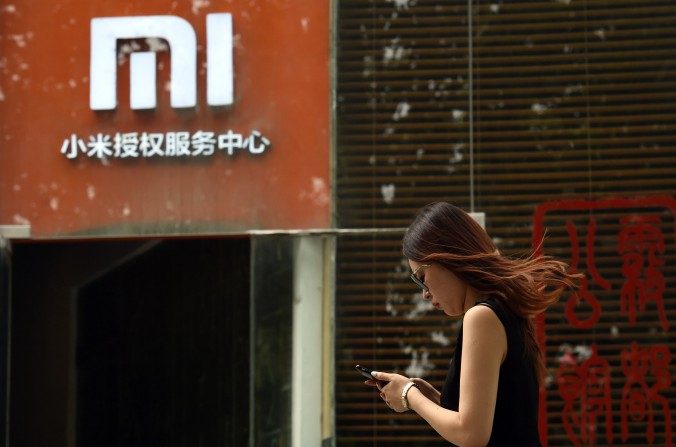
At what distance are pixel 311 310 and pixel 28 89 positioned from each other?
238cm

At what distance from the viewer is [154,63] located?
7.45m

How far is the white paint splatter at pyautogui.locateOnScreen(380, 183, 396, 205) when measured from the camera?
7.29 metres

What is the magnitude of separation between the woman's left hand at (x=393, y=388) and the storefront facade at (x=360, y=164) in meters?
4.39

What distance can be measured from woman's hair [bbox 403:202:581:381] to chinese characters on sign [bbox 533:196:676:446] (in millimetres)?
4458

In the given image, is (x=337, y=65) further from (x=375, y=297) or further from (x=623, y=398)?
(x=623, y=398)

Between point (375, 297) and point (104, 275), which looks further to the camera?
point (104, 275)

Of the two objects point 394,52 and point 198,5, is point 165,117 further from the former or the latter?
point 394,52

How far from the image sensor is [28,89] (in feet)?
25.1

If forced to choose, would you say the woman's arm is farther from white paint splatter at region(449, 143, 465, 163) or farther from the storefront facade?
white paint splatter at region(449, 143, 465, 163)

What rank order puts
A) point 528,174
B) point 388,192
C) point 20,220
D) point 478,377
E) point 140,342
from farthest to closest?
point 140,342
point 20,220
point 388,192
point 528,174
point 478,377

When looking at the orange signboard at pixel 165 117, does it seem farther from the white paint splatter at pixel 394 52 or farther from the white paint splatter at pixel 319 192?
the white paint splatter at pixel 394 52

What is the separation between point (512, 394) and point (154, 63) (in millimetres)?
5319

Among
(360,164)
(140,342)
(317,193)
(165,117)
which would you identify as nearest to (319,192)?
(317,193)

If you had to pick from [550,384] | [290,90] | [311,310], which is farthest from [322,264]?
A: [550,384]
